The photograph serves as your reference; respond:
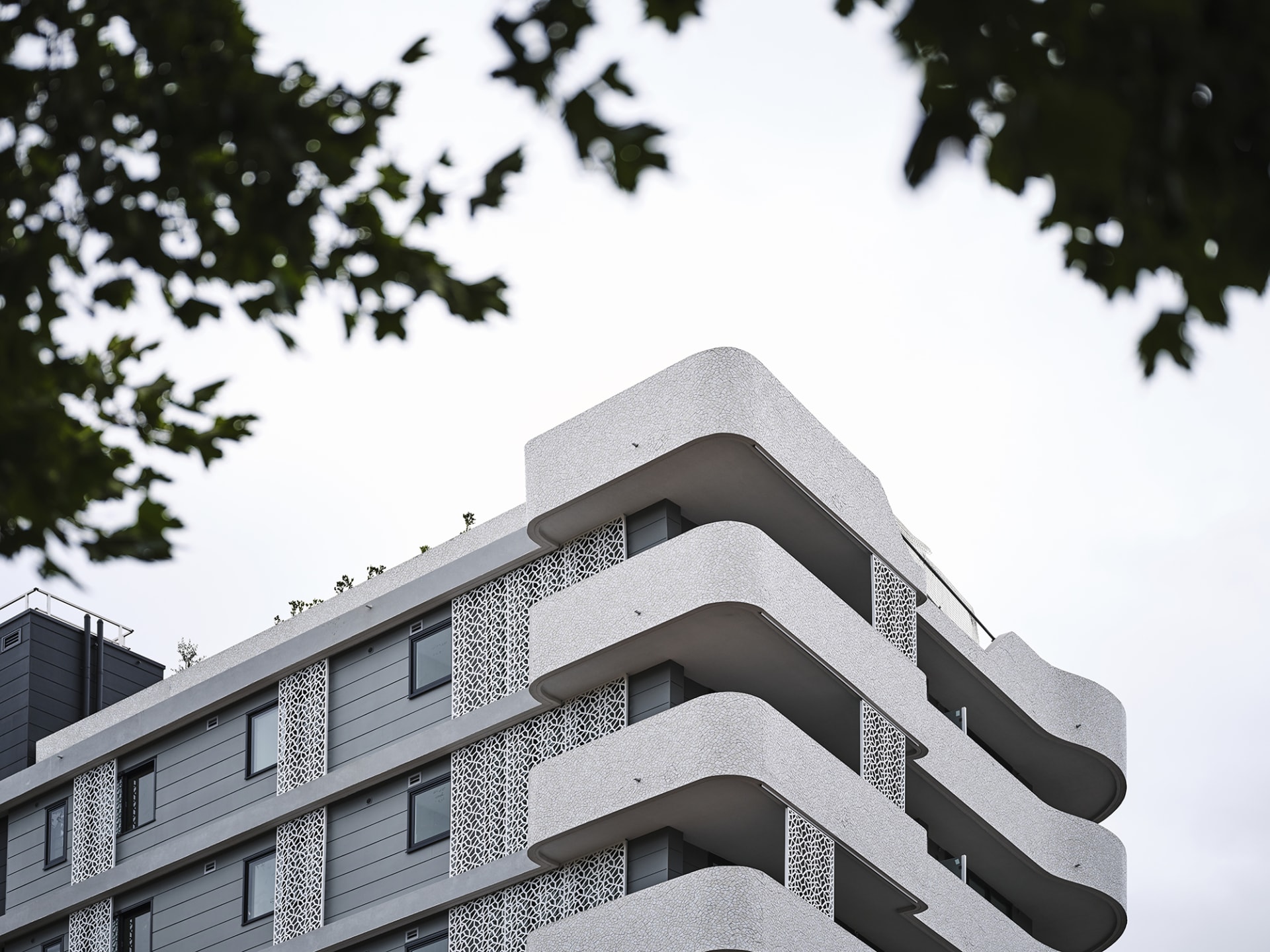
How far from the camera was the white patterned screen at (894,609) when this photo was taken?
81.4ft

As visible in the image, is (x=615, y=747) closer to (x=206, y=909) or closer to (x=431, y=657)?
(x=431, y=657)

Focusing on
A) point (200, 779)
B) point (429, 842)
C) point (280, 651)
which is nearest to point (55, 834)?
point (200, 779)

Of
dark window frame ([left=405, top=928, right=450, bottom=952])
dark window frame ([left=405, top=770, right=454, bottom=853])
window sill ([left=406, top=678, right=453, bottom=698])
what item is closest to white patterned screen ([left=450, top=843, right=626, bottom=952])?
dark window frame ([left=405, top=928, right=450, bottom=952])

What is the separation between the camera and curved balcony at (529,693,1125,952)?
21.2 m

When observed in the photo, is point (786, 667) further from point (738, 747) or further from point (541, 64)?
point (541, 64)

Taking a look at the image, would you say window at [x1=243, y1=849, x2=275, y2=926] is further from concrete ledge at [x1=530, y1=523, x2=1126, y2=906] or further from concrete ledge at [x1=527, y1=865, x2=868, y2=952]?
concrete ledge at [x1=527, y1=865, x2=868, y2=952]

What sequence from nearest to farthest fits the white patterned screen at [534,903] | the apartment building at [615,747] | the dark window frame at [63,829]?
the apartment building at [615,747], the white patterned screen at [534,903], the dark window frame at [63,829]

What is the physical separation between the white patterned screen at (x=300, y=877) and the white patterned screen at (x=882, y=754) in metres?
Answer: 8.25

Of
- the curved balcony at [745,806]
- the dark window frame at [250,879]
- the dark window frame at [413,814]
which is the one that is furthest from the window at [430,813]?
the dark window frame at [250,879]

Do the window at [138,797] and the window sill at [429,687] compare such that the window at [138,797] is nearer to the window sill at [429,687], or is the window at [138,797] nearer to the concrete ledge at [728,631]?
the window sill at [429,687]

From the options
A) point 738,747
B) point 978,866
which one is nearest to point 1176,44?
point 738,747

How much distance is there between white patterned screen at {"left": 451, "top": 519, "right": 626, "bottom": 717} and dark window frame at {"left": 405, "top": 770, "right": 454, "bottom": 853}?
1.05m

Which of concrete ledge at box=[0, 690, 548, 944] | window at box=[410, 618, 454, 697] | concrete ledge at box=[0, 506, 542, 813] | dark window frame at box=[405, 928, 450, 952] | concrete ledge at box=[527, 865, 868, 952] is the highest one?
concrete ledge at box=[0, 506, 542, 813]

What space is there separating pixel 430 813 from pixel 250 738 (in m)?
4.48
